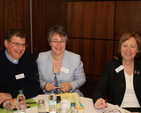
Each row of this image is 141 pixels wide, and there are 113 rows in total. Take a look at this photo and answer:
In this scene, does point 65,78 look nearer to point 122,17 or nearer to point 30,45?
point 30,45

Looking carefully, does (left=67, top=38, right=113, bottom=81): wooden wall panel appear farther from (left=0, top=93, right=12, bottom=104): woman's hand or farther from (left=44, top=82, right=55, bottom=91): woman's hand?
(left=0, top=93, right=12, bottom=104): woman's hand

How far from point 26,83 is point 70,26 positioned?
368 cm

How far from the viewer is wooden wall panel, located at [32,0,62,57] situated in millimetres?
4988

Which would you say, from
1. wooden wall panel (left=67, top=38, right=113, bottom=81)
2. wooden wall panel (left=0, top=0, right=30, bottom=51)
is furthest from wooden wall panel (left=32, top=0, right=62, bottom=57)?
wooden wall panel (left=67, top=38, right=113, bottom=81)

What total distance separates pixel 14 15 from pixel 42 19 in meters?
1.02

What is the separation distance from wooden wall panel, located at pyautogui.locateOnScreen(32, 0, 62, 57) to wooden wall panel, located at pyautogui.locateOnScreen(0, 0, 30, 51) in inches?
10.8

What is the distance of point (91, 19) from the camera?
19.1ft

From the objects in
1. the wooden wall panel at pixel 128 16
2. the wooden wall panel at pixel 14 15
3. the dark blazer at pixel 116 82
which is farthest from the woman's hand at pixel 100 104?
the wooden wall panel at pixel 128 16

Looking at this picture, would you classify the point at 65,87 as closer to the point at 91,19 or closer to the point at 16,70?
the point at 16,70

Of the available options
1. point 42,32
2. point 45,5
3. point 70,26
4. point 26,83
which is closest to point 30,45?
point 42,32

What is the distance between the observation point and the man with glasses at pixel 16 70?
251 cm

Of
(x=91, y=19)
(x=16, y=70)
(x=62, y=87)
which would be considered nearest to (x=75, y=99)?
(x=62, y=87)

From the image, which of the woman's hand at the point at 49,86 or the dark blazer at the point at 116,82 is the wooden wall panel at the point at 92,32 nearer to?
the dark blazer at the point at 116,82

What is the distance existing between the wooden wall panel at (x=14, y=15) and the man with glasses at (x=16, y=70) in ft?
5.35
